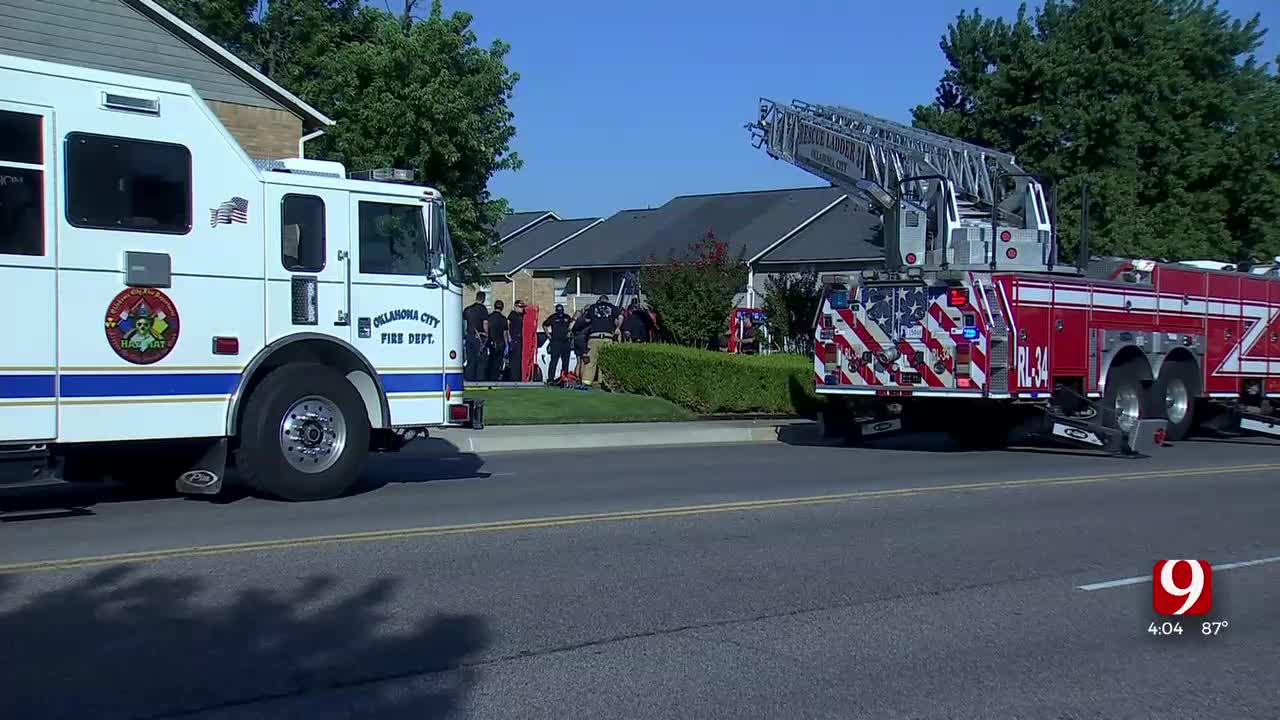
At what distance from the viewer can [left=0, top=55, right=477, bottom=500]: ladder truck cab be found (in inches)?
397

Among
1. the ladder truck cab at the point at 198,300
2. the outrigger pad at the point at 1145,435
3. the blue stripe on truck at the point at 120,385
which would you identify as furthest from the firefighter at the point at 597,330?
the blue stripe on truck at the point at 120,385

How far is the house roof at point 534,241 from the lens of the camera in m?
52.6

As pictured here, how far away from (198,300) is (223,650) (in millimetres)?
5014

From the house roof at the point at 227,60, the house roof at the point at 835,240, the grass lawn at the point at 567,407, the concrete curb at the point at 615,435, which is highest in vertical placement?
the house roof at the point at 227,60

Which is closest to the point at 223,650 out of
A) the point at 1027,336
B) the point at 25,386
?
the point at 25,386

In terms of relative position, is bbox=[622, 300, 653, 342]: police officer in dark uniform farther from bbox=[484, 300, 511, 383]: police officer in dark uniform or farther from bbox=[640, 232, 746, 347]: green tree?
bbox=[484, 300, 511, 383]: police officer in dark uniform

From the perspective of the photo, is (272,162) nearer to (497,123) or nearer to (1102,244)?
(497,123)

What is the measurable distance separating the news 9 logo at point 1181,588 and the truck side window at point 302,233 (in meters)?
7.21

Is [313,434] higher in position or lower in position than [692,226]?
lower

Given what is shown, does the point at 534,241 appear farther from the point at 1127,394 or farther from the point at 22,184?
the point at 22,184

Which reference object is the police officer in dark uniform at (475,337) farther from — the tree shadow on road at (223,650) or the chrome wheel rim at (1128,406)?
the tree shadow on road at (223,650)

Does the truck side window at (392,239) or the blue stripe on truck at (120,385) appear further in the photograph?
the truck side window at (392,239)

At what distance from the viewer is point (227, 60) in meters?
24.3

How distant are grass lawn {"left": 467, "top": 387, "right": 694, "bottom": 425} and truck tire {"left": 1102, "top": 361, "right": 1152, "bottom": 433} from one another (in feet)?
22.2
